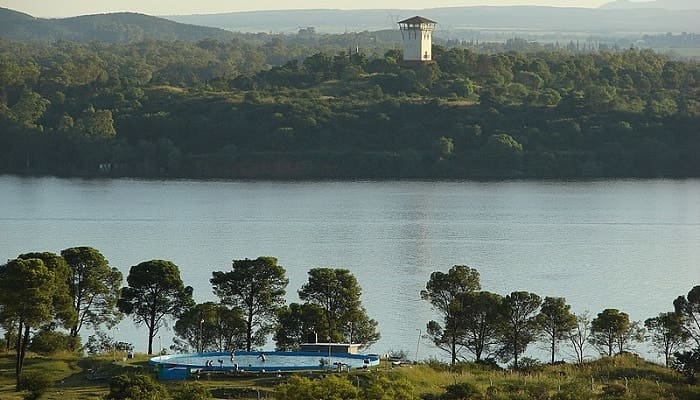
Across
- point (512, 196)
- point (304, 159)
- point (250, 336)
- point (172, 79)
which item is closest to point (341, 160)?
point (304, 159)

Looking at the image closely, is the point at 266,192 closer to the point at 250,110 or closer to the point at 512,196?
the point at 512,196

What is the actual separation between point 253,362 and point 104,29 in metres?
161

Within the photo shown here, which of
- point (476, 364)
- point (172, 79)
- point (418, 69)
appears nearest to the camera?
point (476, 364)

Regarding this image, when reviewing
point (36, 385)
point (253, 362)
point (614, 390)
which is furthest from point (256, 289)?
point (614, 390)

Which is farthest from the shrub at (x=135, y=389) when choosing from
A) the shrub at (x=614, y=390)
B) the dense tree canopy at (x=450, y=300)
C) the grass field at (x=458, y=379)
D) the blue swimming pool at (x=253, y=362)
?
the dense tree canopy at (x=450, y=300)

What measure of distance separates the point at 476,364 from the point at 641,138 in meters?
48.1

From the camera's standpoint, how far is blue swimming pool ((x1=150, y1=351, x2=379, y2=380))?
20.1m

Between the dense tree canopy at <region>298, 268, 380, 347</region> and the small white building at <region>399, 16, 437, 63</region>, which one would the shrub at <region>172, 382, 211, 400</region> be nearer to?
the dense tree canopy at <region>298, 268, 380, 347</region>

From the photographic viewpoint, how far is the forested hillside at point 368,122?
67.9 metres

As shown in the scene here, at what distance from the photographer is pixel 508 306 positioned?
2434cm

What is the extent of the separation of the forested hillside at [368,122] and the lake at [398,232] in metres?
4.07

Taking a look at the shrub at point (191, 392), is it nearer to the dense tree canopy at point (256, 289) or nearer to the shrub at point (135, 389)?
the shrub at point (135, 389)

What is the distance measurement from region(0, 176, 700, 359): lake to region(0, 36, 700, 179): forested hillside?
4.07m

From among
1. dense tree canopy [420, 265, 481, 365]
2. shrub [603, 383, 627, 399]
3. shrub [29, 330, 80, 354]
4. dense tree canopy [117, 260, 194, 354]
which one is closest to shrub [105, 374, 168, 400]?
shrub [29, 330, 80, 354]
